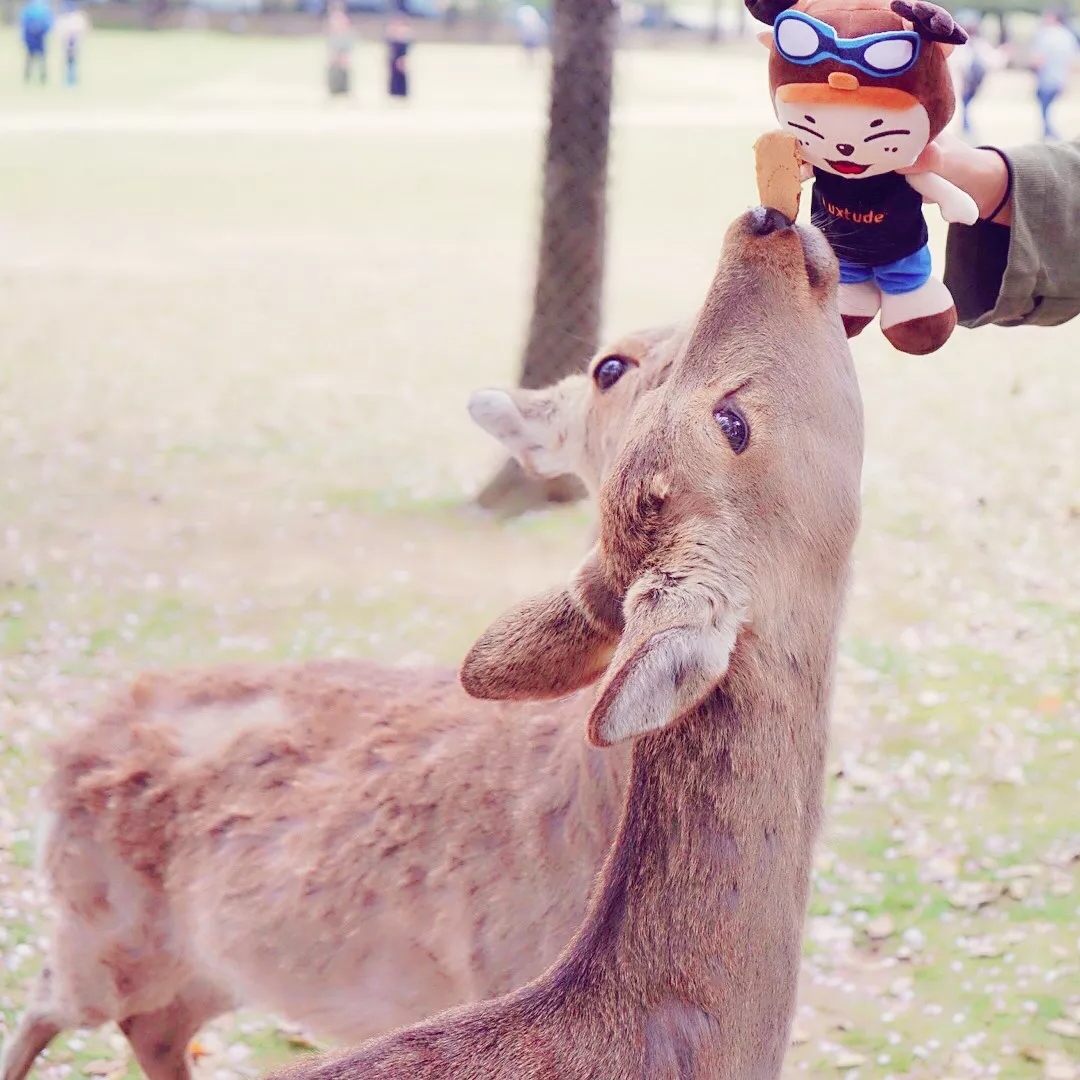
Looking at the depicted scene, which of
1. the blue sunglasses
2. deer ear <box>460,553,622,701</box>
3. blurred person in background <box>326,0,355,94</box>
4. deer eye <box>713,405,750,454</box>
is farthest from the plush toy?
blurred person in background <box>326,0,355,94</box>

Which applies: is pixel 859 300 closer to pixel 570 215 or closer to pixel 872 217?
pixel 872 217

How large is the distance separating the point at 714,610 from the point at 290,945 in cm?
187

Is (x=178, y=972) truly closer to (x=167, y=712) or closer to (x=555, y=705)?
(x=167, y=712)

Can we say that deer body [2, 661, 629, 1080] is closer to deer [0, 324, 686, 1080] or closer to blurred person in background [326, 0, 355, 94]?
deer [0, 324, 686, 1080]

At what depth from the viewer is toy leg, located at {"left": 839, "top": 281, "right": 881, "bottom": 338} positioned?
2525mm

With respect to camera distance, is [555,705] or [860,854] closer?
[555,705]

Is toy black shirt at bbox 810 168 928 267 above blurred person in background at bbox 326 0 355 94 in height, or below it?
above

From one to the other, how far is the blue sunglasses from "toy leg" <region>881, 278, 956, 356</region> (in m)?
0.40

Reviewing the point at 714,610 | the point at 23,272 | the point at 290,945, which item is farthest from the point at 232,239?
the point at 714,610

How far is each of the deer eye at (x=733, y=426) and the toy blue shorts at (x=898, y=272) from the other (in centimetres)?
52

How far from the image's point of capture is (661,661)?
181 centimetres

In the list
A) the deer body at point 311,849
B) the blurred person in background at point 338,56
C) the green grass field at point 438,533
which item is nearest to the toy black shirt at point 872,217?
the deer body at point 311,849

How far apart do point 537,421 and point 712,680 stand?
6.26 feet

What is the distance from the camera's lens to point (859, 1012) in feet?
15.0
